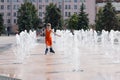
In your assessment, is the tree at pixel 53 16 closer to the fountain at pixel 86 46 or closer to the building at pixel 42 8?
the fountain at pixel 86 46

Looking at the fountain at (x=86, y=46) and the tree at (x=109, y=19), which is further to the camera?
the tree at (x=109, y=19)

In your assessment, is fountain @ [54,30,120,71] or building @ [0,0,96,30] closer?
fountain @ [54,30,120,71]

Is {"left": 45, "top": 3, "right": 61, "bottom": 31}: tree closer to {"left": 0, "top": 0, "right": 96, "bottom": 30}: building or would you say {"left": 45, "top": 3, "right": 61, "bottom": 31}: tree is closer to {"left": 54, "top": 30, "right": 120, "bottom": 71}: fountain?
{"left": 54, "top": 30, "right": 120, "bottom": 71}: fountain

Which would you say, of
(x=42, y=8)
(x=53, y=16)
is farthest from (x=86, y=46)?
(x=42, y=8)

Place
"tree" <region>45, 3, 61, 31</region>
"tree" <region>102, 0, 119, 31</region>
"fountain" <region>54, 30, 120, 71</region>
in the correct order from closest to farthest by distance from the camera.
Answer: "fountain" <region>54, 30, 120, 71</region>, "tree" <region>102, 0, 119, 31</region>, "tree" <region>45, 3, 61, 31</region>

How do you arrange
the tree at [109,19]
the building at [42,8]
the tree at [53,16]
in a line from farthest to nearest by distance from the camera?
the building at [42,8]
the tree at [53,16]
the tree at [109,19]

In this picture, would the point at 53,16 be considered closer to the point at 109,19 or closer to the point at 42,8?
the point at 109,19

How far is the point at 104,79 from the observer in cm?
923

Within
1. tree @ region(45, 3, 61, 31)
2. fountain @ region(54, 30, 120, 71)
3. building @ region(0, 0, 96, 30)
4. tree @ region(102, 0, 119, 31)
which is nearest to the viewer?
fountain @ region(54, 30, 120, 71)

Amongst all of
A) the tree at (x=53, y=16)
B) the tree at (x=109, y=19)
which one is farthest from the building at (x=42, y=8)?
the tree at (x=109, y=19)

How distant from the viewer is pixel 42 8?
Answer: 107875 millimetres

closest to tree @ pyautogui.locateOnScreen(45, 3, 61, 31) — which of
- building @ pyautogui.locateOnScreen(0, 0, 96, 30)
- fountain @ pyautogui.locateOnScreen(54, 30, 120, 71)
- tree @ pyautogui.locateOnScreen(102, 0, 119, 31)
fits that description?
tree @ pyautogui.locateOnScreen(102, 0, 119, 31)

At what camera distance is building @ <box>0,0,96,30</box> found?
106 m

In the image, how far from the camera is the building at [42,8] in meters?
106
